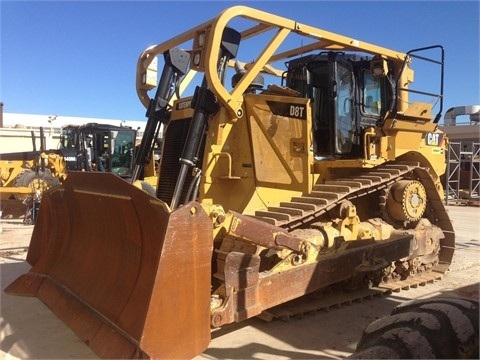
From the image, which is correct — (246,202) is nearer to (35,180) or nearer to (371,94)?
(371,94)

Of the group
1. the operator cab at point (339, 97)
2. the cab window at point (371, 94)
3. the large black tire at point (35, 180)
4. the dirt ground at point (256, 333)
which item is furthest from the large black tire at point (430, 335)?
the large black tire at point (35, 180)

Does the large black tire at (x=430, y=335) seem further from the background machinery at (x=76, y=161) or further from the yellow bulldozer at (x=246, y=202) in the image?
the background machinery at (x=76, y=161)

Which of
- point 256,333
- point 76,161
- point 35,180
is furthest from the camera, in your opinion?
point 76,161

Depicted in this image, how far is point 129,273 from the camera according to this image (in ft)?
13.4

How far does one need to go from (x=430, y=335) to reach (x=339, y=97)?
4016 mm

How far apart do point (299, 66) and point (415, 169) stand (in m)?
2.17

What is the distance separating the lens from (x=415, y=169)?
6.52 metres

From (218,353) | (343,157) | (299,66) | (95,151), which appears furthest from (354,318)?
(95,151)

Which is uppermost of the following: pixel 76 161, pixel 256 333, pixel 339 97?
pixel 339 97

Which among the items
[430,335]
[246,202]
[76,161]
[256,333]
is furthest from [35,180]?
[430,335]

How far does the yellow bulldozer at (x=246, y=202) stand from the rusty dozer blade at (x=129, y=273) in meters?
0.01

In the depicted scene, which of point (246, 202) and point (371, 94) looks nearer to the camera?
point (246, 202)

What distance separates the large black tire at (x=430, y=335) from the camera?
2592 mm

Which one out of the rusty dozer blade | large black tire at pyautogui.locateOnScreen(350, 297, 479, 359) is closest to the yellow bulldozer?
the rusty dozer blade
